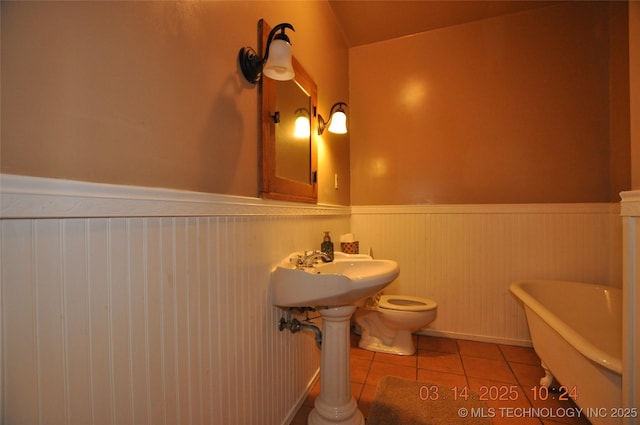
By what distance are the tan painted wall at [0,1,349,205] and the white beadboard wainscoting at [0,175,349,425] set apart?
59 mm

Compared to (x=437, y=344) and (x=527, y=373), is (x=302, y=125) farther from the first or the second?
(x=527, y=373)

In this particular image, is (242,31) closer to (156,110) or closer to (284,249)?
(156,110)

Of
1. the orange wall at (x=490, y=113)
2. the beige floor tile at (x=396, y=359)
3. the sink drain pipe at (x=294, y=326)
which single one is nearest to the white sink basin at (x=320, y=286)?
the sink drain pipe at (x=294, y=326)

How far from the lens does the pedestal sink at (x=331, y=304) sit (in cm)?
107

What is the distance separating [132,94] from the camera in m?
0.66

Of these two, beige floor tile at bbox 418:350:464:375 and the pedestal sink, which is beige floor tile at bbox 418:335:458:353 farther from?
the pedestal sink

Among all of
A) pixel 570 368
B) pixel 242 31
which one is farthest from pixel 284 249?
pixel 570 368

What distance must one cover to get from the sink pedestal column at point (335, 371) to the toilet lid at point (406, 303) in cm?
72

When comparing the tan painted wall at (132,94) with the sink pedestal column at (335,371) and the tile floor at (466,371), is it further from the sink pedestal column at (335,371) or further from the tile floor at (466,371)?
the tile floor at (466,371)

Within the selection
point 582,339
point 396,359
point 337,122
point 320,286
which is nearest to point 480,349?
point 396,359

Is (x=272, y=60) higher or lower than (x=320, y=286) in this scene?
higher

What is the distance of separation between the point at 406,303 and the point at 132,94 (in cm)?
211

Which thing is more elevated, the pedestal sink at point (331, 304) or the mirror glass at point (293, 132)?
the mirror glass at point (293, 132)

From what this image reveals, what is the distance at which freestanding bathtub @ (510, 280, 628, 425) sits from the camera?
1020mm
